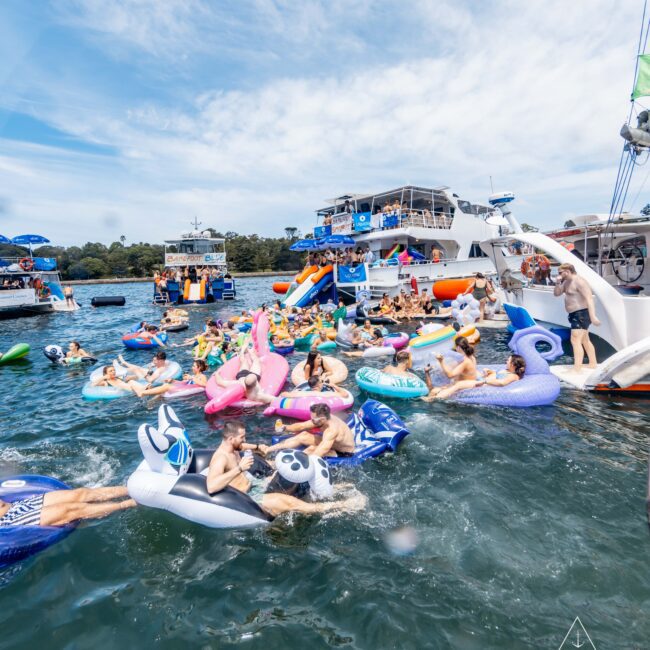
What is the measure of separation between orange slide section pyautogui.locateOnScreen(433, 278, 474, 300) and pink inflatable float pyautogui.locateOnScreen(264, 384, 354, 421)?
15.1 meters

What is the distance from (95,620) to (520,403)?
7.09 metres

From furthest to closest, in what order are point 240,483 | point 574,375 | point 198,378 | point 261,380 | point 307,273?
point 307,273 < point 198,378 < point 574,375 < point 261,380 < point 240,483

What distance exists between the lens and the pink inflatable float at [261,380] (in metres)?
8.20

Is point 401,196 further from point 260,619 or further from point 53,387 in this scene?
point 260,619

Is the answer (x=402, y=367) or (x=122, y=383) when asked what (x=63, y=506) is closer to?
(x=122, y=383)

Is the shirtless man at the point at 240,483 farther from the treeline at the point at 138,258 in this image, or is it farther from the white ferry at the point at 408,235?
the treeline at the point at 138,258

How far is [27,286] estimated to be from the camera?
28016mm

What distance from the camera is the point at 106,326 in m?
21.5

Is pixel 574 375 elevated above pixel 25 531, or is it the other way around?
pixel 574 375

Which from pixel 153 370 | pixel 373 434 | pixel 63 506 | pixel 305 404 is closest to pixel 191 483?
pixel 63 506

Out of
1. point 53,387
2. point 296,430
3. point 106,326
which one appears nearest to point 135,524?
point 296,430

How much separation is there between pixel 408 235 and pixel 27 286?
24.7 meters

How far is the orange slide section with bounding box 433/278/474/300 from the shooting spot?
21.5 metres

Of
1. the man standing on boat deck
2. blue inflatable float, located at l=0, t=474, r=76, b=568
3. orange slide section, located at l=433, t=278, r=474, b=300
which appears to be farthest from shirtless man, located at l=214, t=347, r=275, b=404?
orange slide section, located at l=433, t=278, r=474, b=300
